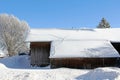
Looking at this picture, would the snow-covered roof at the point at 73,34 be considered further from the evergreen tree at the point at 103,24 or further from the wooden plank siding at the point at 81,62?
the evergreen tree at the point at 103,24

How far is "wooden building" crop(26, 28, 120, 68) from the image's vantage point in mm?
32375

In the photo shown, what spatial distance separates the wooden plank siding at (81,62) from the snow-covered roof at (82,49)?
101 cm

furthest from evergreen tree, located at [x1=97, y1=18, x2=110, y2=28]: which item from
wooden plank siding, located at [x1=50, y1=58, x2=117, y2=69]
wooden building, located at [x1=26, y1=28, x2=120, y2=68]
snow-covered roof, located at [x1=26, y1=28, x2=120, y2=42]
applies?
wooden plank siding, located at [x1=50, y1=58, x2=117, y2=69]

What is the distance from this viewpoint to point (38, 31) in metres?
41.3

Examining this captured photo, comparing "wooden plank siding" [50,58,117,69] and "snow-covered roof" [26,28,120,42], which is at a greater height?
"snow-covered roof" [26,28,120,42]

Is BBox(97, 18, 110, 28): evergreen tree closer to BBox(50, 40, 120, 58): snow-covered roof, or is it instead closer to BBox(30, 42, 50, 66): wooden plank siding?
BBox(50, 40, 120, 58): snow-covered roof

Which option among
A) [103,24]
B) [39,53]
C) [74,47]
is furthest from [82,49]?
[103,24]

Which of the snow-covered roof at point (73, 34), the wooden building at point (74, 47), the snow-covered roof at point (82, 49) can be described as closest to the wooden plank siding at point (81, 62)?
the wooden building at point (74, 47)

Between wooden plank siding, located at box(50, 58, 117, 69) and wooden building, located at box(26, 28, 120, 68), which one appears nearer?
wooden building, located at box(26, 28, 120, 68)

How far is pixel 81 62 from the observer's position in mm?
33438

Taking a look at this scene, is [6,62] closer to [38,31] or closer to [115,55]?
[38,31]

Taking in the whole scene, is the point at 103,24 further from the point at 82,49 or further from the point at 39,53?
the point at 82,49

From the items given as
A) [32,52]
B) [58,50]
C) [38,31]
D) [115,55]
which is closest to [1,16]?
[38,31]

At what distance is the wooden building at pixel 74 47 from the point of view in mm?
32375
